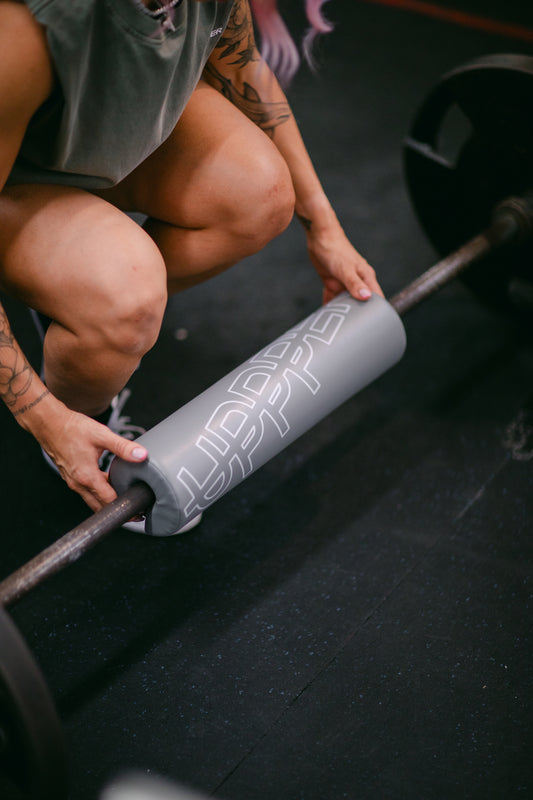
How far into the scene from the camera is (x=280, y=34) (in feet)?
3.07

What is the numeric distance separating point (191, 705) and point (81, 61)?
75 cm

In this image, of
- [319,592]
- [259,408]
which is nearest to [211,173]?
[259,408]

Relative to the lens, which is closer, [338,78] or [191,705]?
[191,705]

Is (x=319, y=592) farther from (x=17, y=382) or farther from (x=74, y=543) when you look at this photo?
(x=17, y=382)

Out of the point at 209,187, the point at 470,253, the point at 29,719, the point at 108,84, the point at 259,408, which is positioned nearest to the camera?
the point at 29,719

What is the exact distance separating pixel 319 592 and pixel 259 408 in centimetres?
31

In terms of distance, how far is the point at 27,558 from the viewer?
3.48 feet

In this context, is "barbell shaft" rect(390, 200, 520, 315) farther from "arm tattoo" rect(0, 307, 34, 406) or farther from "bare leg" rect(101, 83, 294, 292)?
"arm tattoo" rect(0, 307, 34, 406)

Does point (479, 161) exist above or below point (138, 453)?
below

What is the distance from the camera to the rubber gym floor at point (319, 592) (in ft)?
2.82

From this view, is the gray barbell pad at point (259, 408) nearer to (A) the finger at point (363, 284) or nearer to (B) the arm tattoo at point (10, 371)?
(A) the finger at point (363, 284)

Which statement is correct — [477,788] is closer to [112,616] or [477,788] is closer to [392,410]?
[112,616]

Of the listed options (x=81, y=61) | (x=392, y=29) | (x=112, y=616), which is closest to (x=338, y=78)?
(x=392, y=29)

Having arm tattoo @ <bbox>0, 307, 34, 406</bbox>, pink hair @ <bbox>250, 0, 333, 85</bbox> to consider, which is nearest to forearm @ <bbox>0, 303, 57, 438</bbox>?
arm tattoo @ <bbox>0, 307, 34, 406</bbox>
